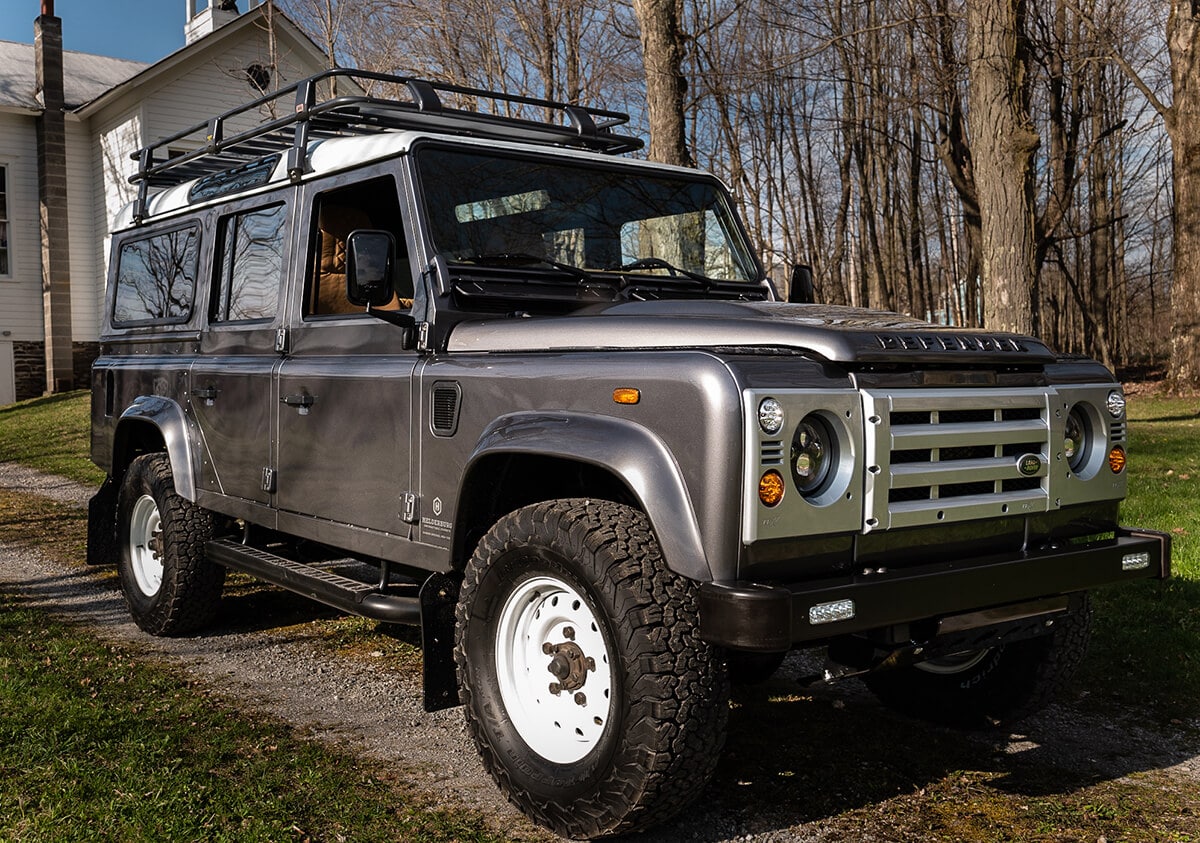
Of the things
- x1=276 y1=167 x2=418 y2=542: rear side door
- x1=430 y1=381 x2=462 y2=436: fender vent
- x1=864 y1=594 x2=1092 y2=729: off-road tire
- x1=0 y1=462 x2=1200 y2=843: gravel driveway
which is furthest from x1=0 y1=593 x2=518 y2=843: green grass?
x1=864 y1=594 x2=1092 y2=729: off-road tire

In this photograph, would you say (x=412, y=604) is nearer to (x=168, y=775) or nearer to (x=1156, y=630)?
(x=168, y=775)

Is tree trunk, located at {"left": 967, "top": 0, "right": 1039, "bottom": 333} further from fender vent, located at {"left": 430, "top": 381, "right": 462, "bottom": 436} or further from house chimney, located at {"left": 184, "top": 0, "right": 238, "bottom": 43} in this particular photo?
house chimney, located at {"left": 184, "top": 0, "right": 238, "bottom": 43}

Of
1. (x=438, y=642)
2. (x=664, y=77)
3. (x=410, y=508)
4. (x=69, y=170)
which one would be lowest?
(x=438, y=642)

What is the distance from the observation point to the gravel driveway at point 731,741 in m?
3.69

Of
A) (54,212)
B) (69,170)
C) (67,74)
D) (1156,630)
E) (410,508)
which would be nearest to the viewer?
(410,508)

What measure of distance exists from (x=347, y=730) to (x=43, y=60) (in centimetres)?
2311

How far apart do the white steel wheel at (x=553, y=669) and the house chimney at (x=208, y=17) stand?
2367 centimetres

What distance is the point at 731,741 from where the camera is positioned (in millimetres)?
4367

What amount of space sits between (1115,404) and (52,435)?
16878mm

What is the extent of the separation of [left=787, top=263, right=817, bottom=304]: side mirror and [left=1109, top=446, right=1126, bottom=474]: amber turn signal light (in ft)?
5.89

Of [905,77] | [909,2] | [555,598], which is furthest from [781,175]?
[555,598]

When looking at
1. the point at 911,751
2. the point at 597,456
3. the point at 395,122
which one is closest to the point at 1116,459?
the point at 911,751

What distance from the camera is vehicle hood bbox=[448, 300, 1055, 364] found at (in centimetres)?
328

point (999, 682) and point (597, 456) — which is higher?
point (597, 456)
